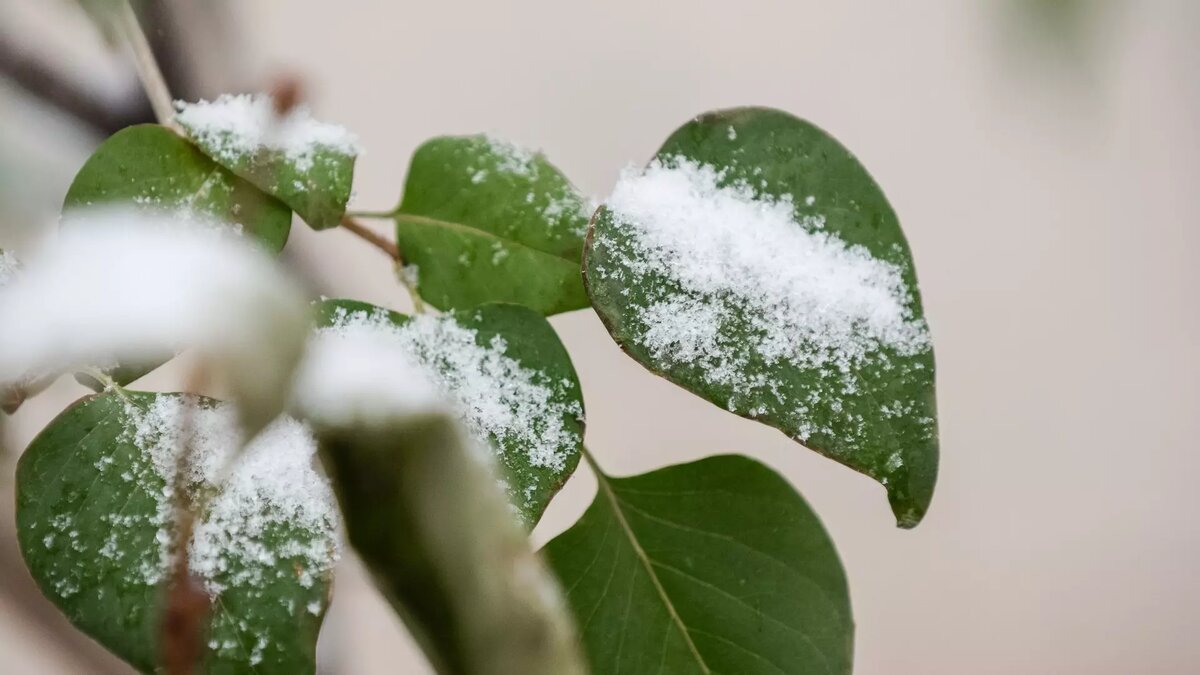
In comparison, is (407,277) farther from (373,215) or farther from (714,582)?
(714,582)

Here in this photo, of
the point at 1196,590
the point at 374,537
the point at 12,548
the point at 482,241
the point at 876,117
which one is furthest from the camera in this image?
the point at 1196,590

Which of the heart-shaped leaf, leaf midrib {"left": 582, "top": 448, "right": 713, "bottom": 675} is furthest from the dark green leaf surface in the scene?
leaf midrib {"left": 582, "top": 448, "right": 713, "bottom": 675}

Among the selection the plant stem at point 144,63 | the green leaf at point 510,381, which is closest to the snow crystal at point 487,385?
the green leaf at point 510,381

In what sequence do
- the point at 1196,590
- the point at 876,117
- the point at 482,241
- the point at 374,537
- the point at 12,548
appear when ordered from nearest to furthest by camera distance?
the point at 374,537
the point at 482,241
the point at 12,548
the point at 876,117
the point at 1196,590

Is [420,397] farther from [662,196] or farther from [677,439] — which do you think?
[677,439]

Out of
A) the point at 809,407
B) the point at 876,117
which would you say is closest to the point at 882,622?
the point at 876,117

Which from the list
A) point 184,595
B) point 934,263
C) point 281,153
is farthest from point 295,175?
point 934,263
